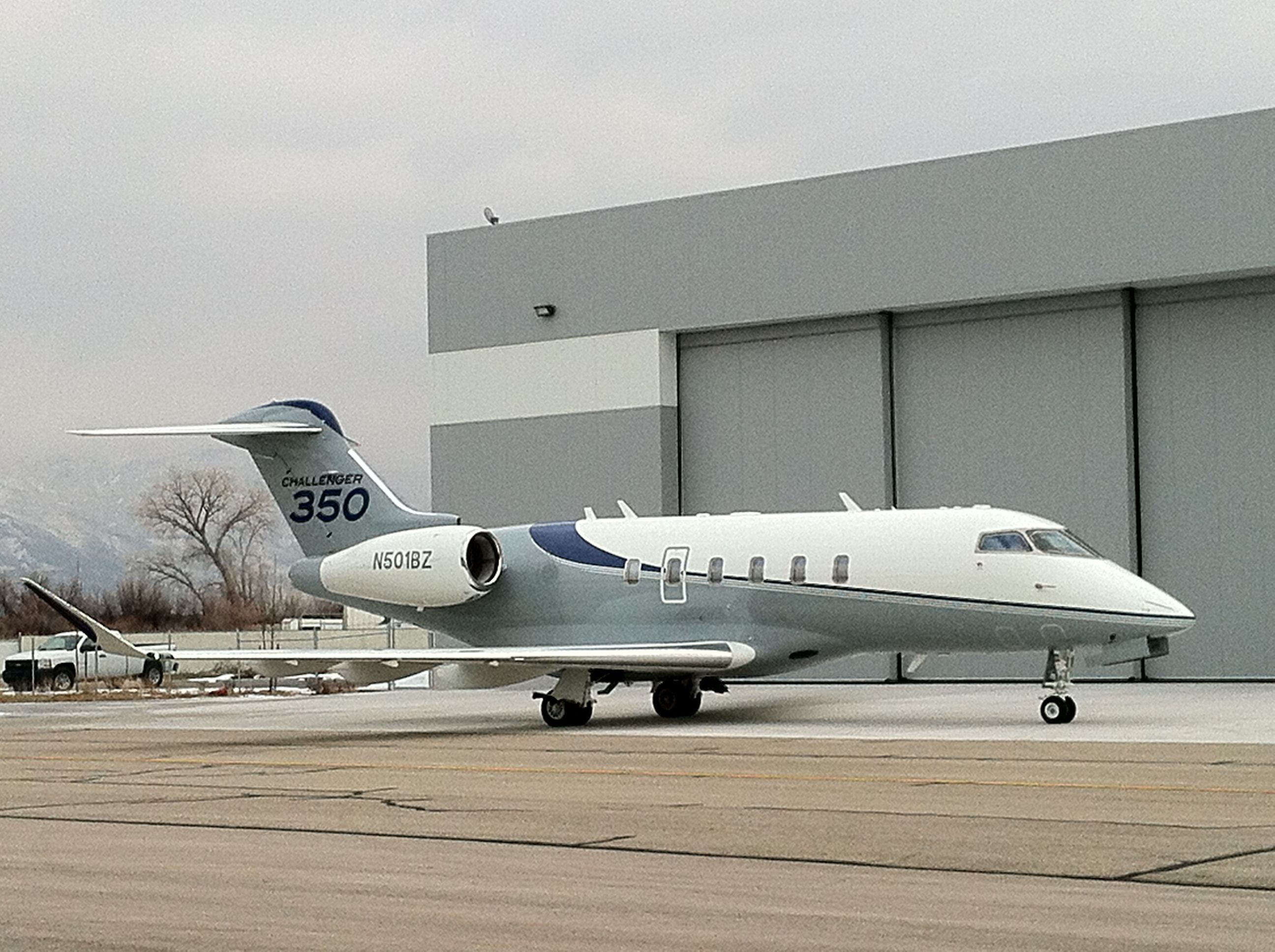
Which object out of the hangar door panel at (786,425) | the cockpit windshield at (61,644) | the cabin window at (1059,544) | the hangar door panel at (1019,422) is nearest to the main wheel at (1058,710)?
the cabin window at (1059,544)

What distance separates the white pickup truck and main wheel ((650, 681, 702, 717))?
27240mm

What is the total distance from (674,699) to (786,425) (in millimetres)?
12134

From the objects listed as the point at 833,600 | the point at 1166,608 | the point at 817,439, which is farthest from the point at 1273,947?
the point at 817,439

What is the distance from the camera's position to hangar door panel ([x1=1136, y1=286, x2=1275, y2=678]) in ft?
108

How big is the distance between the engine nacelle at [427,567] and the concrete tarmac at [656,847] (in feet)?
21.8

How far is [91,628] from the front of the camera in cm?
2359

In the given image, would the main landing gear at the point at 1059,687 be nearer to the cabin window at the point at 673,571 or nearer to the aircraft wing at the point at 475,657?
the aircraft wing at the point at 475,657

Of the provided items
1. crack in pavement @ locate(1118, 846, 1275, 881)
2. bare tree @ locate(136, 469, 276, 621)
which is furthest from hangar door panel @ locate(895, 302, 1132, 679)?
bare tree @ locate(136, 469, 276, 621)

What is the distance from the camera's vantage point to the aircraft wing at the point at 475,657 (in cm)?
2338

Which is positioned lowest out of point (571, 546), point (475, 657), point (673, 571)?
point (475, 657)

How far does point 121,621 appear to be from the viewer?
10400 centimetres

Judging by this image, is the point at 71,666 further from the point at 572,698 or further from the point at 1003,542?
the point at 1003,542

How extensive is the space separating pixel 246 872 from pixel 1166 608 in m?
14.4

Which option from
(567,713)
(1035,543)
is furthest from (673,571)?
(1035,543)
